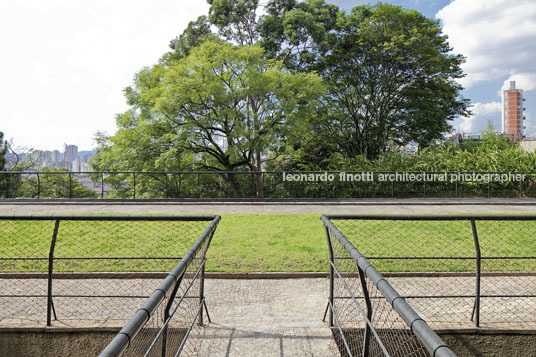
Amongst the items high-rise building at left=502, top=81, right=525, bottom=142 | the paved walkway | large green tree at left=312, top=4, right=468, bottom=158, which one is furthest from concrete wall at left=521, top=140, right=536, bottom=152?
high-rise building at left=502, top=81, right=525, bottom=142

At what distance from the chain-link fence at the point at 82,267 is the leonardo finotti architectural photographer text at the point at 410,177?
952 cm

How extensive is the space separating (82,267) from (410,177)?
49.7 ft

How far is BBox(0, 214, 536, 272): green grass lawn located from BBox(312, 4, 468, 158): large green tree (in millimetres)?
19713

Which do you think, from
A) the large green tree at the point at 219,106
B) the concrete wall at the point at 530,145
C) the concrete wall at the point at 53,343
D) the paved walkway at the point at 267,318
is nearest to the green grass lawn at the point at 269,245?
the paved walkway at the point at 267,318

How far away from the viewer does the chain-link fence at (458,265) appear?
13.4 feet

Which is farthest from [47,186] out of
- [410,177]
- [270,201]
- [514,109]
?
[514,109]

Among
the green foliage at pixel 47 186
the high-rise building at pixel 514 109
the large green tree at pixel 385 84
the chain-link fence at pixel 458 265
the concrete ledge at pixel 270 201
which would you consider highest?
the high-rise building at pixel 514 109

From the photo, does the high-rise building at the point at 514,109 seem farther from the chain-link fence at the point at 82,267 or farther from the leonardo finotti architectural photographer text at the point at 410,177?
the chain-link fence at the point at 82,267

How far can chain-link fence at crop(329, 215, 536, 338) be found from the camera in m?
4.07

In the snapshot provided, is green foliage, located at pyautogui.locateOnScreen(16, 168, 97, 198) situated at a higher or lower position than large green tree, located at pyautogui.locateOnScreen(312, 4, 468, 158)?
lower

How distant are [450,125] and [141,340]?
101 ft

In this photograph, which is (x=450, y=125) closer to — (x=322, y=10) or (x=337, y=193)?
(x=322, y=10)

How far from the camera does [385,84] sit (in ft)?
90.6

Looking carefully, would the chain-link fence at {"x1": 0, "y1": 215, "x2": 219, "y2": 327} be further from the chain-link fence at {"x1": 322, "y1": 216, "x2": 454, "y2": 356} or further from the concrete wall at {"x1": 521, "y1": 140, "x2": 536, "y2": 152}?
the concrete wall at {"x1": 521, "y1": 140, "x2": 536, "y2": 152}
